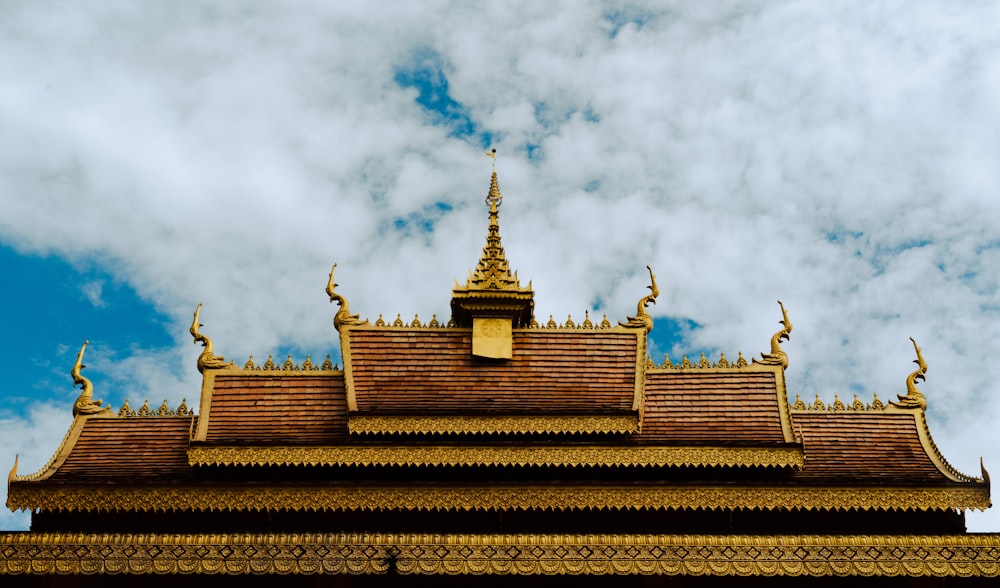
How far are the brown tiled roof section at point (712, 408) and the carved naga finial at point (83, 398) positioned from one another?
387 inches

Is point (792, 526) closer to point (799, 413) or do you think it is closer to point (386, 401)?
point (799, 413)

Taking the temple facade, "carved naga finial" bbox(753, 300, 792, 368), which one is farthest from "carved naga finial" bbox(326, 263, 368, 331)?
"carved naga finial" bbox(753, 300, 792, 368)

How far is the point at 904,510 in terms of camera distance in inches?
579

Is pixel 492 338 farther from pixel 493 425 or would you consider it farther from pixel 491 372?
pixel 493 425

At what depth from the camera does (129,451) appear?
16.0 metres

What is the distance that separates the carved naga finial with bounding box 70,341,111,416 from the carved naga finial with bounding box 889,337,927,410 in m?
14.5

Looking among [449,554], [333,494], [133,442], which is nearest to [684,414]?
[449,554]

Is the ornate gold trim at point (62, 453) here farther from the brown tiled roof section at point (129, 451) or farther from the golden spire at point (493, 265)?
the golden spire at point (493, 265)

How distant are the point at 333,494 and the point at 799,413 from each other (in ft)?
27.8

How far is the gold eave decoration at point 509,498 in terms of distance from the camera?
48.0ft

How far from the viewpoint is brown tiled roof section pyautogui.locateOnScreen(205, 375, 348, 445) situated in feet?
51.5

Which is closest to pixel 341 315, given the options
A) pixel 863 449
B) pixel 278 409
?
pixel 278 409

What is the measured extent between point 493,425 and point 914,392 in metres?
7.82

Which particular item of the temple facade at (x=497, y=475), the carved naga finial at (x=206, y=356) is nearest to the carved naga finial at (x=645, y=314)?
the temple facade at (x=497, y=475)
